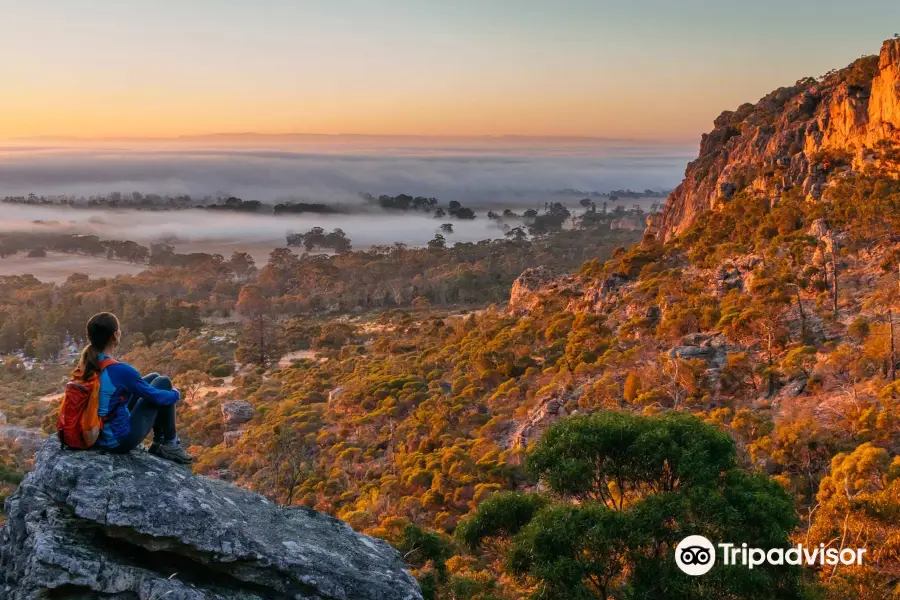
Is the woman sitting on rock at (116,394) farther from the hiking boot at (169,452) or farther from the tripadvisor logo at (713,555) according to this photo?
the tripadvisor logo at (713,555)

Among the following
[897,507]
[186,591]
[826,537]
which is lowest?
[826,537]

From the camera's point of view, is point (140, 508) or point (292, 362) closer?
point (140, 508)

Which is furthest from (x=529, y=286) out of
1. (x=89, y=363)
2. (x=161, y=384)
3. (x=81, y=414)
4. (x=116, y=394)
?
(x=81, y=414)

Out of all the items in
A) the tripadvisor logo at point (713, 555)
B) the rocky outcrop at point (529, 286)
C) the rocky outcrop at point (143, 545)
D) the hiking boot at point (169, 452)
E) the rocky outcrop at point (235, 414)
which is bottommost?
the rocky outcrop at point (235, 414)

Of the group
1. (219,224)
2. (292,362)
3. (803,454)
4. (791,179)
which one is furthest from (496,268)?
(219,224)

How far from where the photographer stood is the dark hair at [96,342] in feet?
19.1

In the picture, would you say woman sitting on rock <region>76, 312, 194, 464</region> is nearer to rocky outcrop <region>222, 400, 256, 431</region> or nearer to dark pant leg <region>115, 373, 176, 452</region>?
dark pant leg <region>115, 373, 176, 452</region>

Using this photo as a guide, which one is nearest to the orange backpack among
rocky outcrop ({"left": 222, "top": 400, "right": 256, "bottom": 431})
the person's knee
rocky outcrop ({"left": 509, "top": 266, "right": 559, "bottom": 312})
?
the person's knee

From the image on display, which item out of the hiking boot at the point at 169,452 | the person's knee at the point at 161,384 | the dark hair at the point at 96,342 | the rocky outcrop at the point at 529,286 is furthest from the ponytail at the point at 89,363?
the rocky outcrop at the point at 529,286

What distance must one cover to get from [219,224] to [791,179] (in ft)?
554

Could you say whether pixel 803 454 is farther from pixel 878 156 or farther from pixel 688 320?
pixel 878 156

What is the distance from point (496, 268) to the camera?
324 ft

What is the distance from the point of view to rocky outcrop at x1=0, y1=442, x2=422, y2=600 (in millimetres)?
5293

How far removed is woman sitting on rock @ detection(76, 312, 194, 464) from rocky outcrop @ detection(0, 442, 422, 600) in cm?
21
